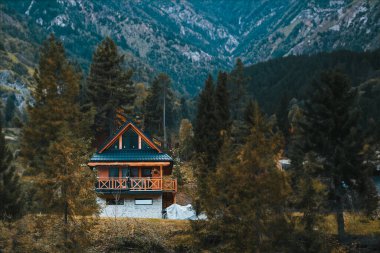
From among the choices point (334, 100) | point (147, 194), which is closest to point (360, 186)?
point (334, 100)

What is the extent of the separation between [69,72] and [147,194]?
571 inches

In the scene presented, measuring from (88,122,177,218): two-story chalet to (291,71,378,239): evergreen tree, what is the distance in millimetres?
18832

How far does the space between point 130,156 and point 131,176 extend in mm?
2482

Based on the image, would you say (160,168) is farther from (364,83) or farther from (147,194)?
(364,83)

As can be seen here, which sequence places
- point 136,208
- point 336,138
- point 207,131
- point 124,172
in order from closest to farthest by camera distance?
point 336,138, point 207,131, point 136,208, point 124,172

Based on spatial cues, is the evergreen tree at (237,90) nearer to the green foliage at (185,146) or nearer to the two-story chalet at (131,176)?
the green foliage at (185,146)

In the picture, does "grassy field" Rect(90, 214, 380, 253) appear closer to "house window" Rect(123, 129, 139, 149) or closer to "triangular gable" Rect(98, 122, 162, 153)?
"triangular gable" Rect(98, 122, 162, 153)

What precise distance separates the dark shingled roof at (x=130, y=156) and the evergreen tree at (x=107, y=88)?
15436 millimetres

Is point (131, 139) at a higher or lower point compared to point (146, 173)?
higher

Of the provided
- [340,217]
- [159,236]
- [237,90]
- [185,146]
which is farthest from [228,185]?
[237,90]

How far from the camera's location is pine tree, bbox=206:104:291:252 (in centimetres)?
2609

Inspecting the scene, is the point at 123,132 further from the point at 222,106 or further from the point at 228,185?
the point at 228,185

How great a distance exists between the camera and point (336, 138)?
3647cm

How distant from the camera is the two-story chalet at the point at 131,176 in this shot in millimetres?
51438
